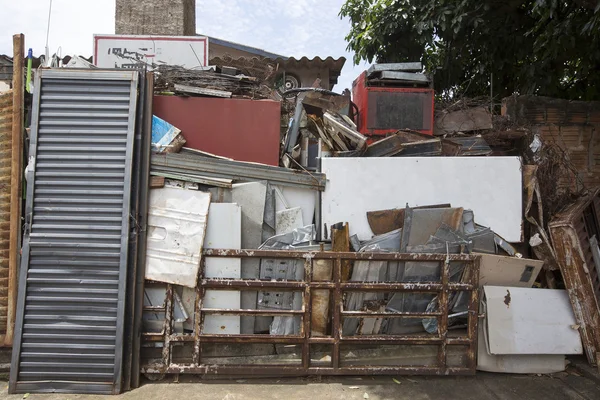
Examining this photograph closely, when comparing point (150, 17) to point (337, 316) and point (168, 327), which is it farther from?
point (337, 316)

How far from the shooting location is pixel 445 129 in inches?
221

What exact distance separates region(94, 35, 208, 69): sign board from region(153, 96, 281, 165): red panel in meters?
1.46

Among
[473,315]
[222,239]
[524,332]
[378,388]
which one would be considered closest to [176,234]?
[222,239]

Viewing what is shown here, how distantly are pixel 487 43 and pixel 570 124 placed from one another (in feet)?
7.99

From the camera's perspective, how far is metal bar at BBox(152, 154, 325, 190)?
3.77 metres

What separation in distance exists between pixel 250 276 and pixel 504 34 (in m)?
6.59

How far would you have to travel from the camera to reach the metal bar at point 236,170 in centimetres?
377

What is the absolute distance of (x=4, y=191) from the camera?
3730 mm

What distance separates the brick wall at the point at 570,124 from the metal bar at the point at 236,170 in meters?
3.72

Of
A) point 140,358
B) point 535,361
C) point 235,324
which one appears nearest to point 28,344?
point 140,358

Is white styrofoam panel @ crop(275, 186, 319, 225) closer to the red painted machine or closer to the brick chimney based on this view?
the red painted machine

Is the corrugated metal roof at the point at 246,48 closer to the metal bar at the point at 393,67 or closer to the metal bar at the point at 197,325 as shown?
the metal bar at the point at 393,67

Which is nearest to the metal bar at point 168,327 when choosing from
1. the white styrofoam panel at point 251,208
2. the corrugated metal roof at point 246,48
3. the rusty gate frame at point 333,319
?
the rusty gate frame at point 333,319

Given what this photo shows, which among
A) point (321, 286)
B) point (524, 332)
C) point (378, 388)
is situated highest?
point (321, 286)
